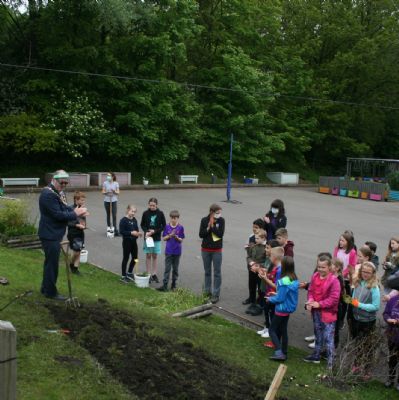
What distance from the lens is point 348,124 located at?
43.0 m

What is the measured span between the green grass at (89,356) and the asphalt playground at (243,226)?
1094 millimetres

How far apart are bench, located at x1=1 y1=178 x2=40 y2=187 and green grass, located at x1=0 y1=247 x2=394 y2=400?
1671 centimetres

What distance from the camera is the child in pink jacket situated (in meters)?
6.68

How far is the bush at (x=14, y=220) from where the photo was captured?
11.8 m

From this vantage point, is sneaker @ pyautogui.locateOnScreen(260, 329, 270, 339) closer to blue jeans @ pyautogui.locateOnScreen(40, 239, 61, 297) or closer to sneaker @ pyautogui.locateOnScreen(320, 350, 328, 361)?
sneaker @ pyautogui.locateOnScreen(320, 350, 328, 361)

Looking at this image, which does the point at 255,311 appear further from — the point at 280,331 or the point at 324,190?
the point at 324,190

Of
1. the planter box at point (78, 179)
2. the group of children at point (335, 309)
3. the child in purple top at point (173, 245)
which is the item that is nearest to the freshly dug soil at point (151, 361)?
the group of children at point (335, 309)

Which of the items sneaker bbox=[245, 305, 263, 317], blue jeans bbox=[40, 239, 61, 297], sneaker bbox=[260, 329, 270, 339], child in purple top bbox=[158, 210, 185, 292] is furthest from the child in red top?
blue jeans bbox=[40, 239, 61, 297]

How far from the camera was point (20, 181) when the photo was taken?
85.4 ft

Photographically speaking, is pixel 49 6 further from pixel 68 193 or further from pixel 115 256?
pixel 115 256

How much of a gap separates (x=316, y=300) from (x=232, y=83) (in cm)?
3048

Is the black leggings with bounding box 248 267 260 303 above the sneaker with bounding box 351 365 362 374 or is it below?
above

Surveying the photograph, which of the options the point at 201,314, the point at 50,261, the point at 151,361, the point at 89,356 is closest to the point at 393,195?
the point at 201,314

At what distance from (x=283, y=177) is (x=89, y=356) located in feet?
116
